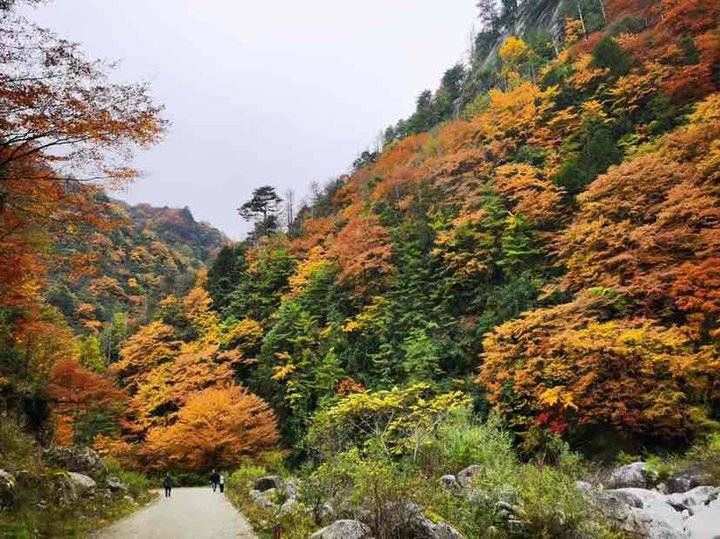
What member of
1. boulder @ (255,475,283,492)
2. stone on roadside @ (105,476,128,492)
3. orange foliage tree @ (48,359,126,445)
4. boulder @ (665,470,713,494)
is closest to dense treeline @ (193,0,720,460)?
boulder @ (665,470,713,494)

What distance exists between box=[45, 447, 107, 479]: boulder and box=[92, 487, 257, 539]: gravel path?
1780mm

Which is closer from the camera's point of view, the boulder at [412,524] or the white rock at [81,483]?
the boulder at [412,524]

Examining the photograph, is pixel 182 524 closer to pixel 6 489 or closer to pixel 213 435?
pixel 6 489

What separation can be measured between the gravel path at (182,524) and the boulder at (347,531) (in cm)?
302

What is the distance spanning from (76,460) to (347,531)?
11.0 m

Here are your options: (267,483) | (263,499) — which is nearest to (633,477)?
(263,499)

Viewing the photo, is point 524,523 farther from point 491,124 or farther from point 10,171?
point 491,124

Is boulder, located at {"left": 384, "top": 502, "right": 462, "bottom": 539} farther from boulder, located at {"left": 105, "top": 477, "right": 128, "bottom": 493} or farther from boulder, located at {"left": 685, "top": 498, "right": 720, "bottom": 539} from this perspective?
boulder, located at {"left": 105, "top": 477, "right": 128, "bottom": 493}

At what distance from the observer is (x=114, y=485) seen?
589 inches

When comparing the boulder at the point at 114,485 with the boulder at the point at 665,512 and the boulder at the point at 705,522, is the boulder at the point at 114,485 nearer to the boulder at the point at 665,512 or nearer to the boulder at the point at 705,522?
the boulder at the point at 665,512

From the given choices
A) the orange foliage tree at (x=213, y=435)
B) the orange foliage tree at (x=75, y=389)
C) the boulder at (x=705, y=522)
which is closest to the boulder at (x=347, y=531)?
the boulder at (x=705, y=522)

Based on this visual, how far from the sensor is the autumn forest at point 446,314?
312 inches

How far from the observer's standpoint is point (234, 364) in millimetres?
31297

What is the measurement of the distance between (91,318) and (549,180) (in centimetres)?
3992
